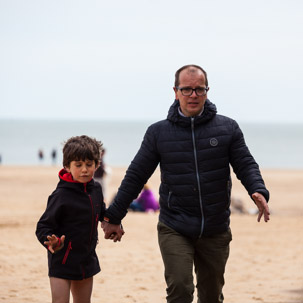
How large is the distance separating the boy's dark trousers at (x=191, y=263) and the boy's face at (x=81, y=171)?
756 mm

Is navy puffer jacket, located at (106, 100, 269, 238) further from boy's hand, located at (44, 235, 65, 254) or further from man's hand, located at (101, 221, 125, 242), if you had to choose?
boy's hand, located at (44, 235, 65, 254)

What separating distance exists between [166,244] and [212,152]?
2.56 ft

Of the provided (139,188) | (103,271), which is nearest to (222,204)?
(139,188)

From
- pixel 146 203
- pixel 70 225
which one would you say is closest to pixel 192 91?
pixel 70 225

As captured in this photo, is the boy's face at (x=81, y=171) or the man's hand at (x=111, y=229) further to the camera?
the man's hand at (x=111, y=229)

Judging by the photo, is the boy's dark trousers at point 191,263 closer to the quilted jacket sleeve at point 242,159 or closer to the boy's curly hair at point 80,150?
the quilted jacket sleeve at point 242,159

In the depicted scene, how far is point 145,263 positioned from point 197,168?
16.7 ft

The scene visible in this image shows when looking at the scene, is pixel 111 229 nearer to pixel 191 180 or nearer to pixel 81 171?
pixel 81 171

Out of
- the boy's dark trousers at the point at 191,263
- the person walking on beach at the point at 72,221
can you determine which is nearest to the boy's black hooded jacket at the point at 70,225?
the person walking on beach at the point at 72,221

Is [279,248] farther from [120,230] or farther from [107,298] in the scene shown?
[120,230]

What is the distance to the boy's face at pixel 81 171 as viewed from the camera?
15.6ft

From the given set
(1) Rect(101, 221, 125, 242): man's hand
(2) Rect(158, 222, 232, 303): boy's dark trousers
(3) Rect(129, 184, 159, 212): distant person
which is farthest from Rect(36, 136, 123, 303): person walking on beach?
(3) Rect(129, 184, 159, 212): distant person

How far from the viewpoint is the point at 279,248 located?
37.5 ft

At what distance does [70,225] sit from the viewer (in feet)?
15.5
